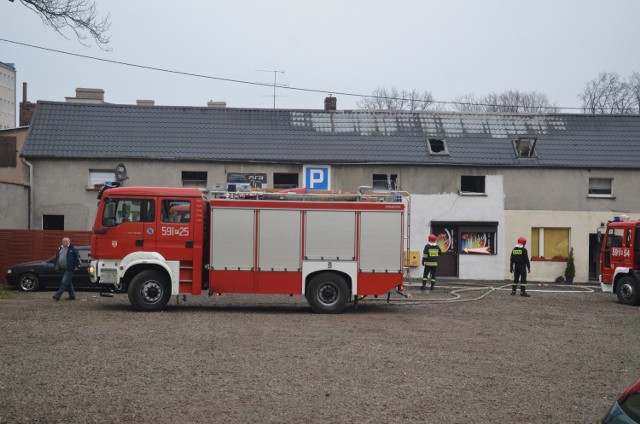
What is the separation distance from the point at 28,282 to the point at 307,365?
15717 mm

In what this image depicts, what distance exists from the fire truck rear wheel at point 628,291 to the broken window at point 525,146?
11921mm

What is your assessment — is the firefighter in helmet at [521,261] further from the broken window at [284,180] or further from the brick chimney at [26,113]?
the brick chimney at [26,113]

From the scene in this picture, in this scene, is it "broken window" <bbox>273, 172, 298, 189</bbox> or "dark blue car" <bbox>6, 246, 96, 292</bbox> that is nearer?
"dark blue car" <bbox>6, 246, 96, 292</bbox>

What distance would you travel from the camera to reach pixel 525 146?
111ft

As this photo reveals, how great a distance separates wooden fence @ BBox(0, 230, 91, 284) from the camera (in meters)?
26.4

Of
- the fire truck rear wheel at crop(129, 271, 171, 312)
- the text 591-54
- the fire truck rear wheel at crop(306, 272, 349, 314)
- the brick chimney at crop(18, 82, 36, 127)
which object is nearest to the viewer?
the fire truck rear wheel at crop(129, 271, 171, 312)

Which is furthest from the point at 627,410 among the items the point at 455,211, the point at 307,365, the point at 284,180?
the point at 284,180

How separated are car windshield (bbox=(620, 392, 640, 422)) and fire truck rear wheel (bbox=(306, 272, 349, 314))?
12854mm

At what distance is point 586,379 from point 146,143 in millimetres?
25204

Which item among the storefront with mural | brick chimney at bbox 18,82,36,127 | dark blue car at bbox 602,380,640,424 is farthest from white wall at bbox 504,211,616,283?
dark blue car at bbox 602,380,640,424

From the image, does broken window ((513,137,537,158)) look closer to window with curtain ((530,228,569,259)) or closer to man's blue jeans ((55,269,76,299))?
window with curtain ((530,228,569,259))

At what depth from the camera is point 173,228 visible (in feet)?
56.9

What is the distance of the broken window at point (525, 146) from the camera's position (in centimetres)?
3350

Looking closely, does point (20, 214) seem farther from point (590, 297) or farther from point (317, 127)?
point (590, 297)
